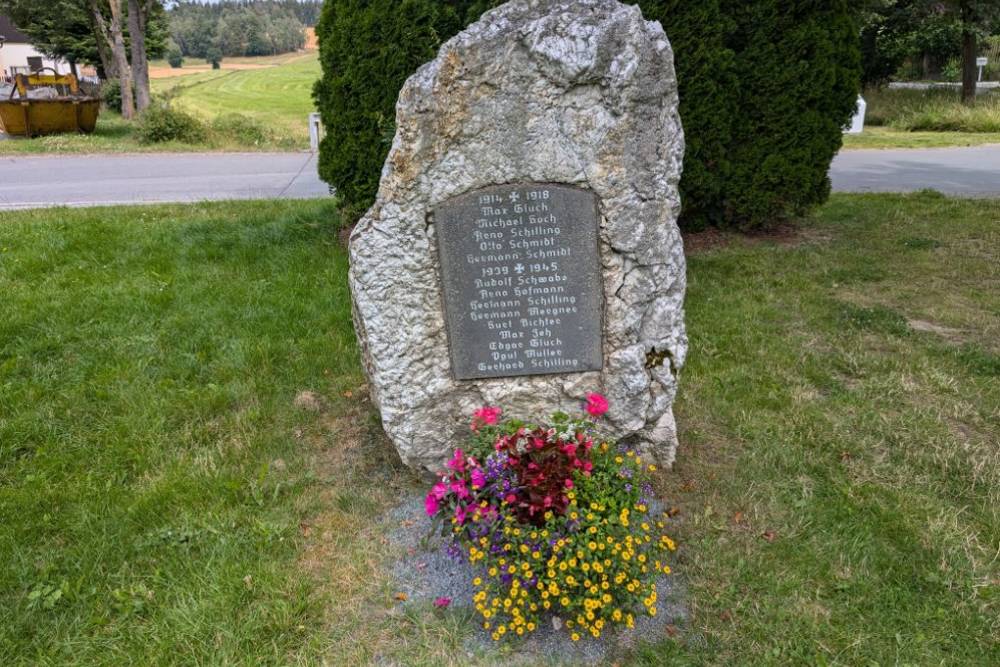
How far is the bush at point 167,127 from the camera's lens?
17.6 meters

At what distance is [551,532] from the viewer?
290cm

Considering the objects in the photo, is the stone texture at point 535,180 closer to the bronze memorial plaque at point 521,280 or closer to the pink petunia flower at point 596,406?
the bronze memorial plaque at point 521,280

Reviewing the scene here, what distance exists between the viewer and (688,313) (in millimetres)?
6266

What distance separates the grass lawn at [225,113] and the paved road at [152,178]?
1.00 meters

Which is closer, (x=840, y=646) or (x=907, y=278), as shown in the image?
(x=840, y=646)

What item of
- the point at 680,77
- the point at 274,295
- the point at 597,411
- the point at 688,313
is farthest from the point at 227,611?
the point at 680,77

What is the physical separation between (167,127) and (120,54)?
4780 mm

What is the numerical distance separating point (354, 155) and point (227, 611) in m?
5.43

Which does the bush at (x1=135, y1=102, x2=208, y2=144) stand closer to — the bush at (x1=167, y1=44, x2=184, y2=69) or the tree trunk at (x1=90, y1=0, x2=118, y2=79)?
Answer: the tree trunk at (x1=90, y1=0, x2=118, y2=79)

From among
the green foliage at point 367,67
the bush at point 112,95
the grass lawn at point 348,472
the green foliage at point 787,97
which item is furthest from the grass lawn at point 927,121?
the bush at point 112,95

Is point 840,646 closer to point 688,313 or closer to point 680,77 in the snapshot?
point 688,313

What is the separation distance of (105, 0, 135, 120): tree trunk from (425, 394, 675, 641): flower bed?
21103 mm

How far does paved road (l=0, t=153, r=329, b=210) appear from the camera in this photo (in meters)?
11.3

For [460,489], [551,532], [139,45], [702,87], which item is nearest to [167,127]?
[139,45]
